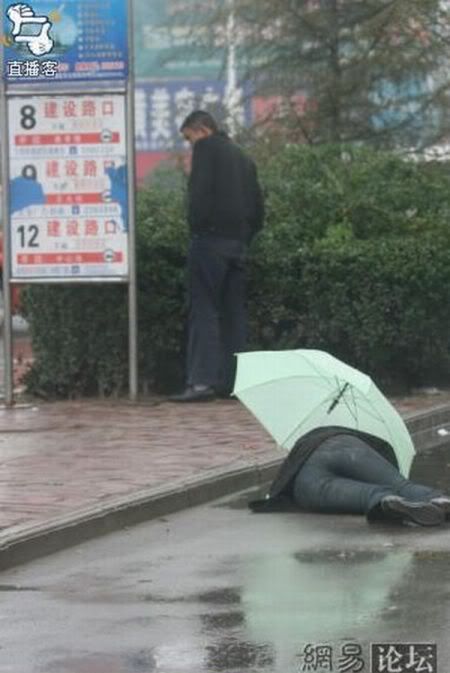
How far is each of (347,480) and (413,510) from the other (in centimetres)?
56

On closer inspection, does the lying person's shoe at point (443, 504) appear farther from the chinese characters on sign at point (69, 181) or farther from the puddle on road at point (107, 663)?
the chinese characters on sign at point (69, 181)

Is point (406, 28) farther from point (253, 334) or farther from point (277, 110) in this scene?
point (253, 334)

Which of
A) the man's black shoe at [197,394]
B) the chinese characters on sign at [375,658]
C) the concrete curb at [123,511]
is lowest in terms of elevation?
the man's black shoe at [197,394]

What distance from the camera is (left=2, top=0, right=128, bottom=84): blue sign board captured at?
1284 centimetres

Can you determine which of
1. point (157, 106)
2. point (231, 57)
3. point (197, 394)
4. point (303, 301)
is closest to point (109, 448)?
point (197, 394)

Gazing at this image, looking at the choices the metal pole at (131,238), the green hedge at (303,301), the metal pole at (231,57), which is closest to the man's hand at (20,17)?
the metal pole at (131,238)

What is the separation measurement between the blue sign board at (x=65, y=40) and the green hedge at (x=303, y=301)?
1.37 m

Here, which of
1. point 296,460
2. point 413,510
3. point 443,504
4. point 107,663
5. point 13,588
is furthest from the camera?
point 296,460

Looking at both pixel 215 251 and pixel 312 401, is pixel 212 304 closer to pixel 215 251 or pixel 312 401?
pixel 215 251

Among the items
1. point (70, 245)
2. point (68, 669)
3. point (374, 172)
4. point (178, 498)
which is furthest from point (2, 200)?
point (68, 669)

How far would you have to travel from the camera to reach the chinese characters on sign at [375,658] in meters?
5.76

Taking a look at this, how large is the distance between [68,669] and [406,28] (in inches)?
562

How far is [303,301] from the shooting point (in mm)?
13203

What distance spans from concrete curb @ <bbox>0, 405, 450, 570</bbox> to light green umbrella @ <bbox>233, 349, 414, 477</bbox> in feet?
1.64
